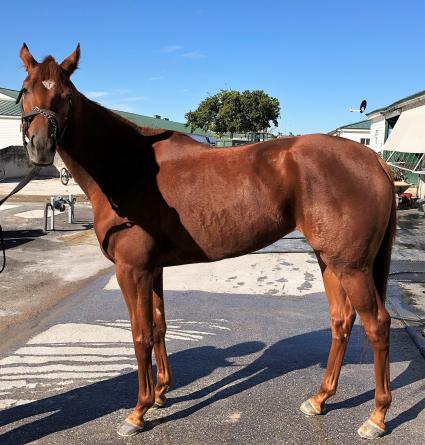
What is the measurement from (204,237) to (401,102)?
2009cm

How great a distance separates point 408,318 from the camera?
15.5ft

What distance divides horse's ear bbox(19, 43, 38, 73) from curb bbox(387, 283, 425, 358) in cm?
401

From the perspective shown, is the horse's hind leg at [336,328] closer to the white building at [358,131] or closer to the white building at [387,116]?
the white building at [387,116]

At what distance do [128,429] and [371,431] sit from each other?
1.61 m

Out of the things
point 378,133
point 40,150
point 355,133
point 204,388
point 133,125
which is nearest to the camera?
point 40,150

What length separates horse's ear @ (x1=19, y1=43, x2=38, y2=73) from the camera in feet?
7.60

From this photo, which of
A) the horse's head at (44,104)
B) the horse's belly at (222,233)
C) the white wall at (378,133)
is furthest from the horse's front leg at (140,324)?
the white wall at (378,133)

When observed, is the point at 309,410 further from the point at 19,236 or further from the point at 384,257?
the point at 19,236

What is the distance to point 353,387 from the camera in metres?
3.31

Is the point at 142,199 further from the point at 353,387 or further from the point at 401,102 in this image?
the point at 401,102

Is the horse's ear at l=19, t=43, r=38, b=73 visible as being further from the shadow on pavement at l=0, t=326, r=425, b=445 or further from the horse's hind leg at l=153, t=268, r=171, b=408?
the shadow on pavement at l=0, t=326, r=425, b=445

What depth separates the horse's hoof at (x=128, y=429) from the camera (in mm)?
2703

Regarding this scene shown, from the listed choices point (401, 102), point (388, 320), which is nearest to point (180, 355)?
point (388, 320)

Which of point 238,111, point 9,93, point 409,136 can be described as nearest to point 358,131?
point 238,111
